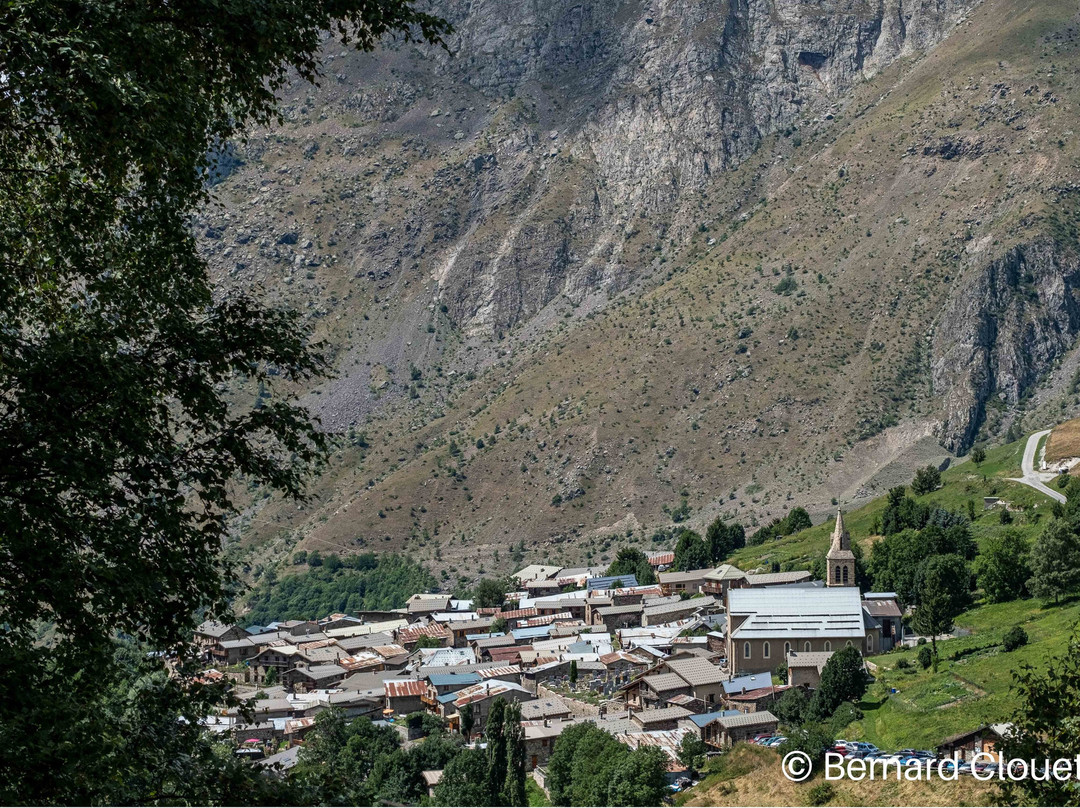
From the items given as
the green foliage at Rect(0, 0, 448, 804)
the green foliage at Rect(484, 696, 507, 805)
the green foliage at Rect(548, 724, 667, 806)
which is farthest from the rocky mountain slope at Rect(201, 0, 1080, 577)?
the green foliage at Rect(0, 0, 448, 804)

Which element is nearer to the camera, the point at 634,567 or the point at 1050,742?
the point at 1050,742

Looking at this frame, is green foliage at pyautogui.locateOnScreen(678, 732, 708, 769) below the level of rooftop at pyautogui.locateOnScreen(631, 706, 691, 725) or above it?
below

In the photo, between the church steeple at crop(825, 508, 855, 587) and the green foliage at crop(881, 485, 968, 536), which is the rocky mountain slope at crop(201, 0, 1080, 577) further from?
the church steeple at crop(825, 508, 855, 587)

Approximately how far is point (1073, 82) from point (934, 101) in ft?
60.9

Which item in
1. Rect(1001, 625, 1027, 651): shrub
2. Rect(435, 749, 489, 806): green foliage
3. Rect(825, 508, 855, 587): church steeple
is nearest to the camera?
Rect(435, 749, 489, 806): green foliage

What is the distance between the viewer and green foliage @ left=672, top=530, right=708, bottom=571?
109188mm

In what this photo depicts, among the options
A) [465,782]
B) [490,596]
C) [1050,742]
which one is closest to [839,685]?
[465,782]

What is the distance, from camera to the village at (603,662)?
6225cm

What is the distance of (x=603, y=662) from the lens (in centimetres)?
8094

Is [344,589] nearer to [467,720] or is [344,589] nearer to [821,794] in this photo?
[467,720]

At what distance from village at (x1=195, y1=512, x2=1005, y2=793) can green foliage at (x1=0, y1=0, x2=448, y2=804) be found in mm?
36717

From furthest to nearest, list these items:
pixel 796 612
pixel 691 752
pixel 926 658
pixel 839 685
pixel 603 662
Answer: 1. pixel 603 662
2. pixel 796 612
3. pixel 926 658
4. pixel 839 685
5. pixel 691 752

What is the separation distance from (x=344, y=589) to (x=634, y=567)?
42.3 meters

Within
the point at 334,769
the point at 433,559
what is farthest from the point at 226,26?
the point at 433,559
